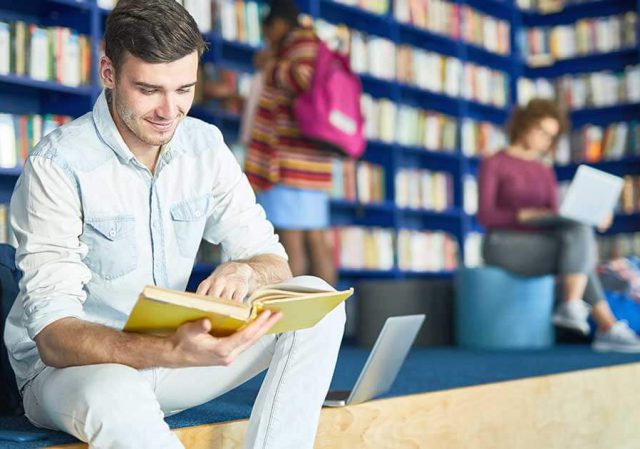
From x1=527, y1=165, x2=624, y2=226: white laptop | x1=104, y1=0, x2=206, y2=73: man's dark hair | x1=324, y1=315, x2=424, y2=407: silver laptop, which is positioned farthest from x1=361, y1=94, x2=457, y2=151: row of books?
x1=104, y1=0, x2=206, y2=73: man's dark hair

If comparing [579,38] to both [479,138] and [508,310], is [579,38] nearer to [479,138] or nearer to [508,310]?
[479,138]

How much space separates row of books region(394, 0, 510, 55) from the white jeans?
4.02m

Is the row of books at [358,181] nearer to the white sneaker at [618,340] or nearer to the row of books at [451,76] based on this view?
the row of books at [451,76]

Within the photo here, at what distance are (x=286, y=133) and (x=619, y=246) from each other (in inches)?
116

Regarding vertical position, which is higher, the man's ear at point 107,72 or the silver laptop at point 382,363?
the man's ear at point 107,72

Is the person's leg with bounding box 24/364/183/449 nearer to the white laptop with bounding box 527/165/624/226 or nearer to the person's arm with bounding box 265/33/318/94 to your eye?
the person's arm with bounding box 265/33/318/94

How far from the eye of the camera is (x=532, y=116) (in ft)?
12.3

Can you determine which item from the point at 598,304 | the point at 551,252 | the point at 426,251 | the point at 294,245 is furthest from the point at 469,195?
the point at 294,245

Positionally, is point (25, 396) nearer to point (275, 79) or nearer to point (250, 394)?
point (250, 394)

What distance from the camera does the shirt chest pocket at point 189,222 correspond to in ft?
5.34

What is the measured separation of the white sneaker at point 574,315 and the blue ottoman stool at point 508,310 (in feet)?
0.28

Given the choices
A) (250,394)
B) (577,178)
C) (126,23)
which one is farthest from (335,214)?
(126,23)

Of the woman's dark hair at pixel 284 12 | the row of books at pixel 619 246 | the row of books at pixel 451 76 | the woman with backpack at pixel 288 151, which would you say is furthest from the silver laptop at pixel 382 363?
the row of books at pixel 619 246

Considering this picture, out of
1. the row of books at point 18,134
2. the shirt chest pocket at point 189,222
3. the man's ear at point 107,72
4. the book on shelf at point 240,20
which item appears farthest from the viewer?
the book on shelf at point 240,20
